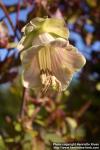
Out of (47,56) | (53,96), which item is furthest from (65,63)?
(53,96)

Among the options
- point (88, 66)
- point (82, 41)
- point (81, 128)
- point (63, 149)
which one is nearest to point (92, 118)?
point (81, 128)

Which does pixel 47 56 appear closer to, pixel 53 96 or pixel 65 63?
pixel 65 63

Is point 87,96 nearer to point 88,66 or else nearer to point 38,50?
point 88,66

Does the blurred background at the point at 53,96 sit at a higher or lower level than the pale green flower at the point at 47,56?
lower

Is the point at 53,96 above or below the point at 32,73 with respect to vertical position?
below

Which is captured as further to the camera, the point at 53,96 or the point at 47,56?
the point at 53,96
